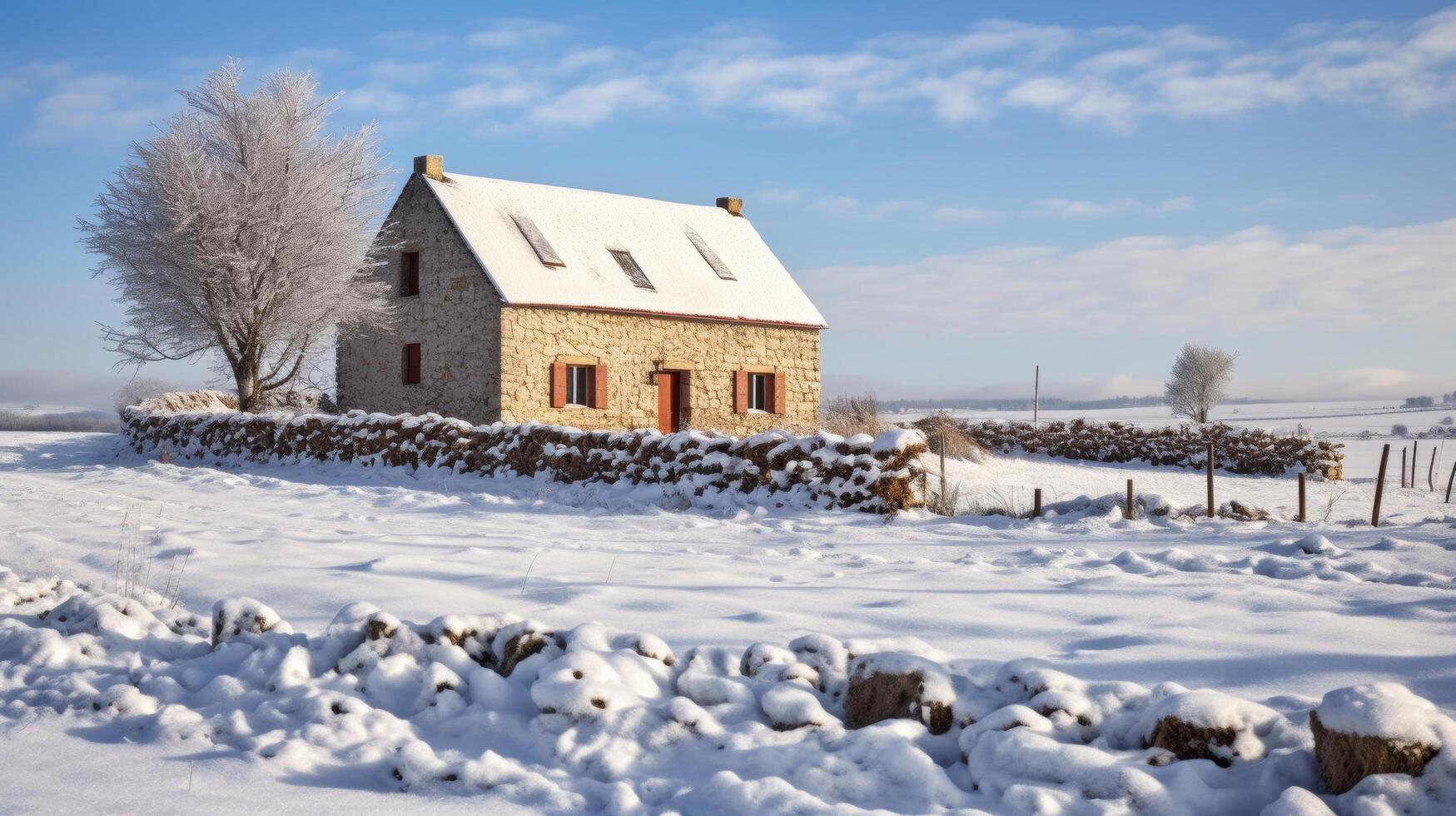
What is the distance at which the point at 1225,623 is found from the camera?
17.2 ft

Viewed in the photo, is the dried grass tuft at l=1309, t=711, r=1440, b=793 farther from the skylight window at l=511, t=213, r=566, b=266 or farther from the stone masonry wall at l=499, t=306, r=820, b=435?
the skylight window at l=511, t=213, r=566, b=266

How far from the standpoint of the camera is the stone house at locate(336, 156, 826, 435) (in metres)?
21.8

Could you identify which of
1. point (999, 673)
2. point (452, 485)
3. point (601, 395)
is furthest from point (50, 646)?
point (601, 395)

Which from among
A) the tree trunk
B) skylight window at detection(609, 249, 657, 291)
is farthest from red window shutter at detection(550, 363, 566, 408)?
the tree trunk

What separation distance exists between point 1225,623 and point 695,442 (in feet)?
25.8

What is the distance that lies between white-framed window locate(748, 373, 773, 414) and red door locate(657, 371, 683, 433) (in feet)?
6.91

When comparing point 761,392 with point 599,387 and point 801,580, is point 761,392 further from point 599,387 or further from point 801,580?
Answer: point 801,580

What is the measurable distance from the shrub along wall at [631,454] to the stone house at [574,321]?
4586 mm

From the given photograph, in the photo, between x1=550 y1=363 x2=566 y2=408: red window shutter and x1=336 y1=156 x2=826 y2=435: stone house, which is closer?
x1=336 y1=156 x2=826 y2=435: stone house

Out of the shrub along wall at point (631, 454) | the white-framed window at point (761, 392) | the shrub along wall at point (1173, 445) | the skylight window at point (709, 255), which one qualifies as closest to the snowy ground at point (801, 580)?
the shrub along wall at point (631, 454)

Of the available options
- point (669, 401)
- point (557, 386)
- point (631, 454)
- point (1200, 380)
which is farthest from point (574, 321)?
point (1200, 380)

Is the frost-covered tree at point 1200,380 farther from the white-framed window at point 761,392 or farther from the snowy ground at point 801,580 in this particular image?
the snowy ground at point 801,580

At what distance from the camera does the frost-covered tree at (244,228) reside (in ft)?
72.3

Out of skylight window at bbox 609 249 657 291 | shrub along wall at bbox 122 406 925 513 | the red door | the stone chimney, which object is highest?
the stone chimney
